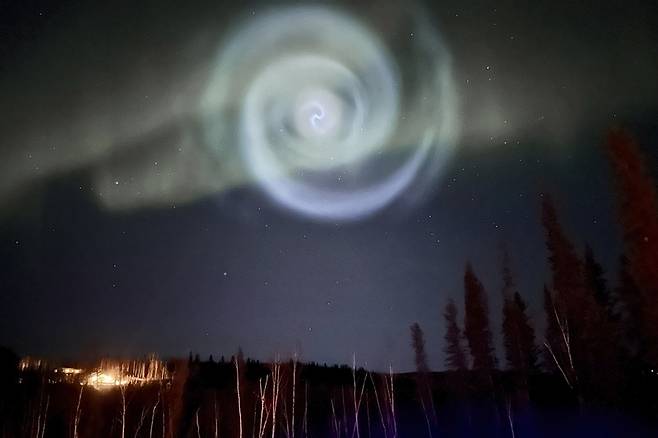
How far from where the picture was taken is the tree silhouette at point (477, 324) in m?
49.9

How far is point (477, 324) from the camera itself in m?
50.4

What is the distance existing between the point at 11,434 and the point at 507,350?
4105 cm

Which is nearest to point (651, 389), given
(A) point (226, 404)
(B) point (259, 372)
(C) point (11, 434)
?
(A) point (226, 404)

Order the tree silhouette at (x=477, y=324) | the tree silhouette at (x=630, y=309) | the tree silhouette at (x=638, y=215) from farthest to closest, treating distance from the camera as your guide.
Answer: the tree silhouette at (x=477, y=324), the tree silhouette at (x=630, y=309), the tree silhouette at (x=638, y=215)

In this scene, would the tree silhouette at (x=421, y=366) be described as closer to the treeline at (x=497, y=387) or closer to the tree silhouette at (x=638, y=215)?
the treeline at (x=497, y=387)

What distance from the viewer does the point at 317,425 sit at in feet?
139

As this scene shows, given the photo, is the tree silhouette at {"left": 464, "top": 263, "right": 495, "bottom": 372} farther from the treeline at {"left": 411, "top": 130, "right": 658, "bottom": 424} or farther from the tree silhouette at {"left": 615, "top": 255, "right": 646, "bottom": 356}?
the tree silhouette at {"left": 615, "top": 255, "right": 646, "bottom": 356}

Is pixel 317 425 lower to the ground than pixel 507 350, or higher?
lower

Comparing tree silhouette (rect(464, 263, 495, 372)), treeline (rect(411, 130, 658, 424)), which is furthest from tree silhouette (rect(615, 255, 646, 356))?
tree silhouette (rect(464, 263, 495, 372))

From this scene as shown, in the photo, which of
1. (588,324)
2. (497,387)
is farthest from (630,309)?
(497,387)

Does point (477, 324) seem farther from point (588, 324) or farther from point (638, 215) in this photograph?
point (638, 215)

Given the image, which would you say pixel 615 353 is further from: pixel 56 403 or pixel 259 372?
pixel 259 372

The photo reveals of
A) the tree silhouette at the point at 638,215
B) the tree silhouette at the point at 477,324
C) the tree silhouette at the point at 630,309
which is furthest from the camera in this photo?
the tree silhouette at the point at 477,324

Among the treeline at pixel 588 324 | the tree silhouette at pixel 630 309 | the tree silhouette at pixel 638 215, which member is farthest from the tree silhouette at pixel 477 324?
the tree silhouette at pixel 638 215
